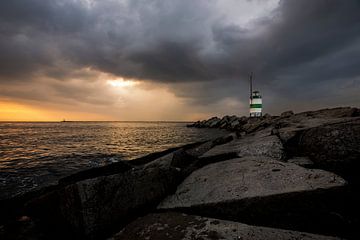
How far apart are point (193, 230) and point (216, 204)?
2.26ft

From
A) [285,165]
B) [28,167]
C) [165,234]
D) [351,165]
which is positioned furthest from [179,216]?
[28,167]

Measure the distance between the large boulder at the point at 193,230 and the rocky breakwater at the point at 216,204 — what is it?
0.01 m

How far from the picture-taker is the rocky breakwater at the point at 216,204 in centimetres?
328

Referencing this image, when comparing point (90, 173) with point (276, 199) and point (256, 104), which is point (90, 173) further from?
point (256, 104)

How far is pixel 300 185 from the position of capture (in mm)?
3648

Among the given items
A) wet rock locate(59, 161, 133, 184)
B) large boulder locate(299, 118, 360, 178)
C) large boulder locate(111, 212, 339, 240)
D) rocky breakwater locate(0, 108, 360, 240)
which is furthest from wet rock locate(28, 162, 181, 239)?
large boulder locate(299, 118, 360, 178)

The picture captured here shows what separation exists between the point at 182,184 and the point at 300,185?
248cm

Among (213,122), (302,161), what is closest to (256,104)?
(213,122)

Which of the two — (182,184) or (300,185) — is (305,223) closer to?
(300,185)

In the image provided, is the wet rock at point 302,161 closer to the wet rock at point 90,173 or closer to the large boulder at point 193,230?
the large boulder at point 193,230

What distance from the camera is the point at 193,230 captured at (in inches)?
128

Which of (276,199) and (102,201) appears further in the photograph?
(102,201)

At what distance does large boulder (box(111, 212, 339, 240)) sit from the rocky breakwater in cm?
1

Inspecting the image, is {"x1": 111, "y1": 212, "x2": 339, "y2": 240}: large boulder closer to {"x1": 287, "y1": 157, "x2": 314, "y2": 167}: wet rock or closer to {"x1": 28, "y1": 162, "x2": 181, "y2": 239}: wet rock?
{"x1": 28, "y1": 162, "x2": 181, "y2": 239}: wet rock
